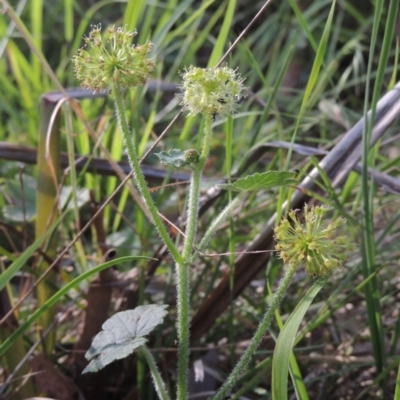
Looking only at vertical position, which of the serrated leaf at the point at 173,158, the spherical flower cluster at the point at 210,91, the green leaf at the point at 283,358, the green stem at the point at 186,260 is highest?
the spherical flower cluster at the point at 210,91

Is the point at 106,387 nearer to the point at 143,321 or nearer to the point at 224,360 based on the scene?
the point at 224,360

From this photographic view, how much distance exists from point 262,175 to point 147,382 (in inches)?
24.5

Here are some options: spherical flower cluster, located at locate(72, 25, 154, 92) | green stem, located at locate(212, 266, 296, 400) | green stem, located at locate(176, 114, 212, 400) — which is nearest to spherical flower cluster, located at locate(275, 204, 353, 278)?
green stem, located at locate(212, 266, 296, 400)

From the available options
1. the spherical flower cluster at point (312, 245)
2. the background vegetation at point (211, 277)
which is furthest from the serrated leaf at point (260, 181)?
the background vegetation at point (211, 277)

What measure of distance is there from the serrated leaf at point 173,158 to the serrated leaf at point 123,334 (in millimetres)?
201

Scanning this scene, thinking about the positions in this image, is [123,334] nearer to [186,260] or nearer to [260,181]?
[186,260]

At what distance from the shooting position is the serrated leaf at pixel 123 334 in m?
0.83

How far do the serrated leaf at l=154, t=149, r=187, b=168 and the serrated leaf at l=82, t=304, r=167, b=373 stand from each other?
201mm

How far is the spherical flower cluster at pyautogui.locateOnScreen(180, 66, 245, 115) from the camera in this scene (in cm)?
85

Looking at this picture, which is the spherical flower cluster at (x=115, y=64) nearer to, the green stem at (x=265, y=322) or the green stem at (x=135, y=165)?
the green stem at (x=135, y=165)

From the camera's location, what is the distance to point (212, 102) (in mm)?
844

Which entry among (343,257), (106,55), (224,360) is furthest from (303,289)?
(106,55)

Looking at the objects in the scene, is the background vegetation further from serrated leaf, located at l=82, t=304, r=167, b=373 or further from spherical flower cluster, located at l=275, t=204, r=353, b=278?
spherical flower cluster, located at l=275, t=204, r=353, b=278

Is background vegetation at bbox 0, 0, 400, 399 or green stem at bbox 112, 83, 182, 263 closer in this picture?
green stem at bbox 112, 83, 182, 263
